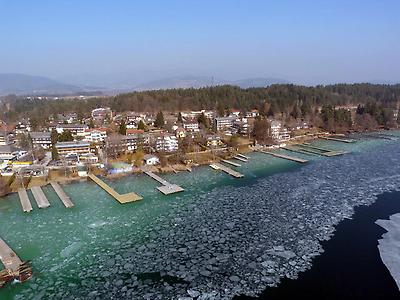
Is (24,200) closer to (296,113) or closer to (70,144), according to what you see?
(70,144)

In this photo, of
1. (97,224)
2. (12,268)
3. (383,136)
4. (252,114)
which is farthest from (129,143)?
(383,136)

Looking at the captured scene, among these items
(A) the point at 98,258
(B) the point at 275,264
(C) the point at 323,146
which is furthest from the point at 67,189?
(C) the point at 323,146

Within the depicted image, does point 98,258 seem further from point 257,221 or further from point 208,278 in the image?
point 257,221

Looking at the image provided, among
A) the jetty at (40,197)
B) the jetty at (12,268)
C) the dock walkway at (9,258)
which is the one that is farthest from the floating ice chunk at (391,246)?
the jetty at (40,197)

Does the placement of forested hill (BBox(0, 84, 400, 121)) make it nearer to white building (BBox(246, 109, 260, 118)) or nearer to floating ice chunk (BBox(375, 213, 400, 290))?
white building (BBox(246, 109, 260, 118))

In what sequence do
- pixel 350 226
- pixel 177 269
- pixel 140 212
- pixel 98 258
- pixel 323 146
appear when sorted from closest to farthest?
pixel 177 269 < pixel 98 258 < pixel 350 226 < pixel 140 212 < pixel 323 146

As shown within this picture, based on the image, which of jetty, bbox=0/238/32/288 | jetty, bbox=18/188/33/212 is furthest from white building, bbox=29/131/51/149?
jetty, bbox=0/238/32/288
